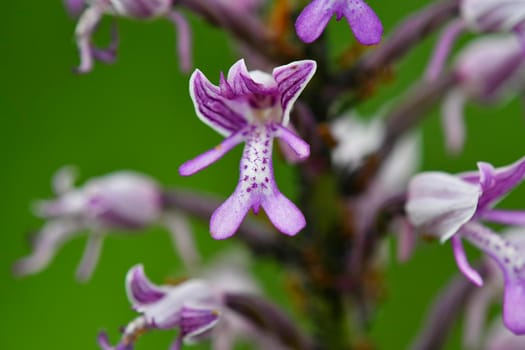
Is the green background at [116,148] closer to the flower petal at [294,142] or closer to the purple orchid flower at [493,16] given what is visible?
the purple orchid flower at [493,16]

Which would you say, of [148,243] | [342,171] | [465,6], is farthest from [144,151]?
[465,6]

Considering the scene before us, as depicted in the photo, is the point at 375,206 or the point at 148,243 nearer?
the point at 375,206

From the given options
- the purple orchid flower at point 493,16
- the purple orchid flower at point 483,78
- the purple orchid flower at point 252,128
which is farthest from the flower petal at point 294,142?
the purple orchid flower at point 483,78

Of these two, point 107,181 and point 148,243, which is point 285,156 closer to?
point 107,181

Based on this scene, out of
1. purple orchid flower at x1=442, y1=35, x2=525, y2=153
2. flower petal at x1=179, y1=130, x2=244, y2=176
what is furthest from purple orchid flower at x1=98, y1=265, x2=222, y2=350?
purple orchid flower at x1=442, y1=35, x2=525, y2=153

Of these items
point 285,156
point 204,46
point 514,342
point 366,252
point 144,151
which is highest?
point 204,46

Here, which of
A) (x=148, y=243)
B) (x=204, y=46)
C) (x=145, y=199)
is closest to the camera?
(x=145, y=199)
